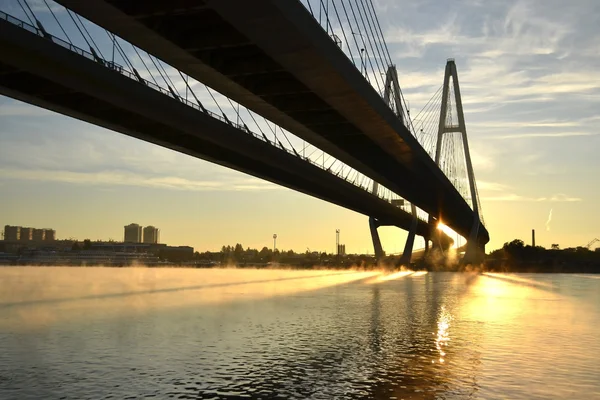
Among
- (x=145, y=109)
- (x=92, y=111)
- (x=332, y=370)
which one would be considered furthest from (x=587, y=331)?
(x=92, y=111)

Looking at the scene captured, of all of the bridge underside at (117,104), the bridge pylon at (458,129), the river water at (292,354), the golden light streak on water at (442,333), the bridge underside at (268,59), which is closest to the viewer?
the river water at (292,354)

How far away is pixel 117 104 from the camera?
3294 cm

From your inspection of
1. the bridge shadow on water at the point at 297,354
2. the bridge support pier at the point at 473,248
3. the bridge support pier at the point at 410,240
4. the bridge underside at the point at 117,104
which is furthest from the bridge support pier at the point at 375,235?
the bridge shadow on water at the point at 297,354

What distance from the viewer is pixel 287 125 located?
38.4 meters

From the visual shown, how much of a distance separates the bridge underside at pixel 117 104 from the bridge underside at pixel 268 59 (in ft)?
13.1

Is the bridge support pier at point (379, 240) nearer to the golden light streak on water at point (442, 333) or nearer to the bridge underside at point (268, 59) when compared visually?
the bridge underside at point (268, 59)

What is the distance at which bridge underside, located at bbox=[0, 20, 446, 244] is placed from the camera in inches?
1049

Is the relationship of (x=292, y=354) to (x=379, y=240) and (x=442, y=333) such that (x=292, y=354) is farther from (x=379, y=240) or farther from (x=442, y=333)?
(x=379, y=240)

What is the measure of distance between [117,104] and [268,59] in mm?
9284

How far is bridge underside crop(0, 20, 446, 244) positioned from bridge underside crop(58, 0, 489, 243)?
13.1 ft

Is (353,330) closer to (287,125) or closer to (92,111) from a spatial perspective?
(287,125)

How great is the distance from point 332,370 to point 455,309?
21290mm

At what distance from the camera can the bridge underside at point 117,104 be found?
26.7 m

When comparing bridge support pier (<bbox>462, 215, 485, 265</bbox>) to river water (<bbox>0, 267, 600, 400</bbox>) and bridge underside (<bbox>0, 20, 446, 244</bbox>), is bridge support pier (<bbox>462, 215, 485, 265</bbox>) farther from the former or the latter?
river water (<bbox>0, 267, 600, 400</bbox>)
